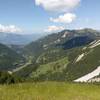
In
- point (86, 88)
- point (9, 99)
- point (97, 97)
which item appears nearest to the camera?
point (9, 99)

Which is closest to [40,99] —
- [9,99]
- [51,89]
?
[9,99]

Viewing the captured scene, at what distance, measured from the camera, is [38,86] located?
81.4 ft

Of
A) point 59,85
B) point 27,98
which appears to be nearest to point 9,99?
point 27,98

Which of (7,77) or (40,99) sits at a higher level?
(40,99)

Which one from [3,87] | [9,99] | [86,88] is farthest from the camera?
[86,88]

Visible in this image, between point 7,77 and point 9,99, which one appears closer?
point 9,99

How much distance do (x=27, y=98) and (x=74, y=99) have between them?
365cm

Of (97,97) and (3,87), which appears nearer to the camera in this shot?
(97,97)

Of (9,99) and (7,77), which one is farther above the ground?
(9,99)

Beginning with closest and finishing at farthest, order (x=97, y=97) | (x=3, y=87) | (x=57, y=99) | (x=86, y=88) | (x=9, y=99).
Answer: (x=9, y=99), (x=57, y=99), (x=97, y=97), (x=3, y=87), (x=86, y=88)

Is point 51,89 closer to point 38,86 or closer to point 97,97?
point 38,86

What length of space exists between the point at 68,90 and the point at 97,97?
3.23 m

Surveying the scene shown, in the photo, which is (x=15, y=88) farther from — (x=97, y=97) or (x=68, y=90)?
(x=97, y=97)

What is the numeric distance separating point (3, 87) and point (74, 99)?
286 inches
